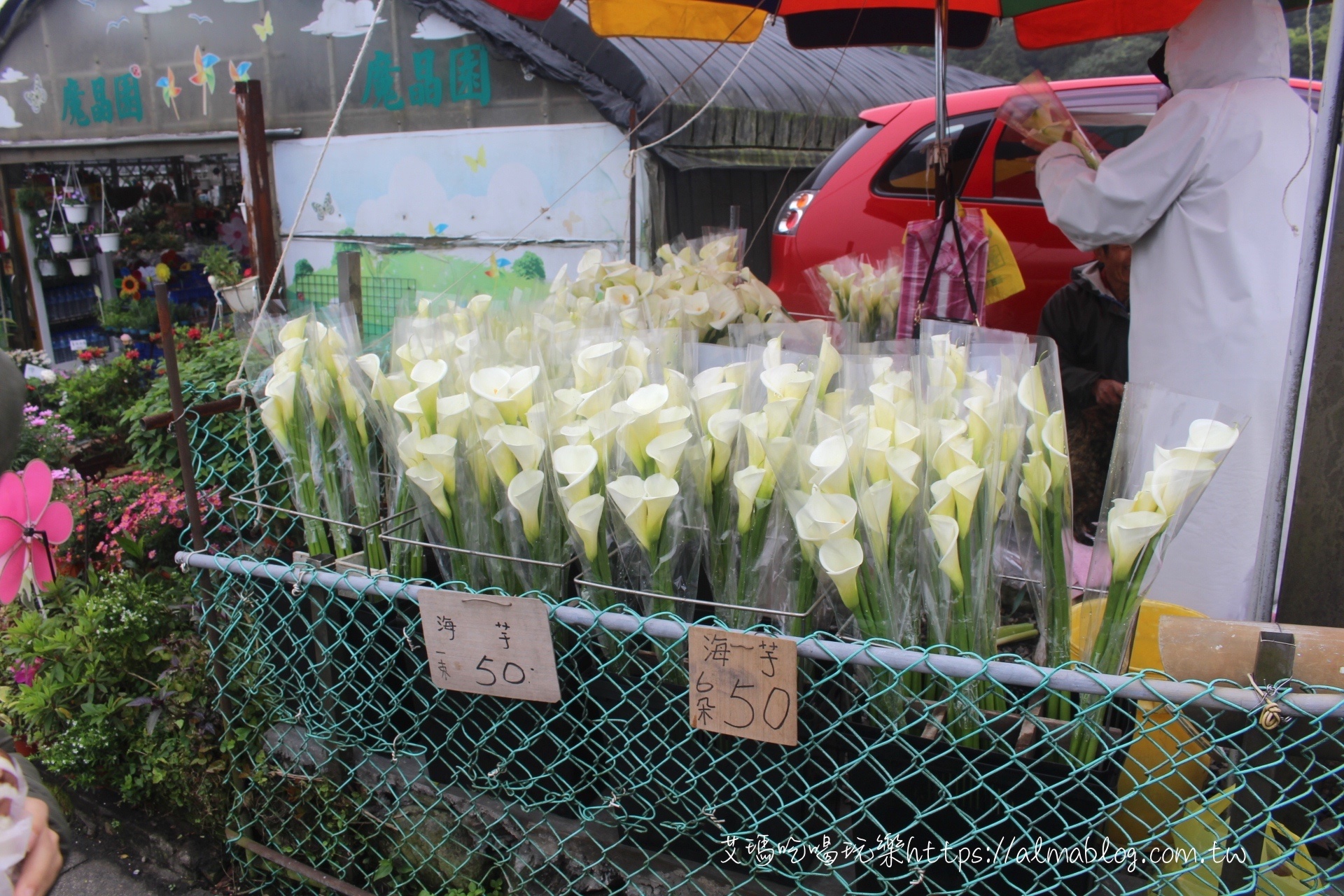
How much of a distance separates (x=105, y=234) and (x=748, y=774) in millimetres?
9216

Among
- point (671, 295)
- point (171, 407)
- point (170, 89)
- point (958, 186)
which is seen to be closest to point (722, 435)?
point (671, 295)

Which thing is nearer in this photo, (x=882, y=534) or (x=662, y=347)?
(x=882, y=534)

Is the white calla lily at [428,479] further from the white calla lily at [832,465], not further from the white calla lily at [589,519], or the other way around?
the white calla lily at [832,465]

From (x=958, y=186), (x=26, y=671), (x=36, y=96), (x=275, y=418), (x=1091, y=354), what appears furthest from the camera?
(x=36, y=96)

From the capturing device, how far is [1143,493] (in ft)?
3.28

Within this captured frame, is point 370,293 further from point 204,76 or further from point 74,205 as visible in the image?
point 74,205

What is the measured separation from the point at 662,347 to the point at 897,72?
8973 millimetres

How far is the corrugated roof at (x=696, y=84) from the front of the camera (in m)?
4.90

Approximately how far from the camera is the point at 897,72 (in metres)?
9.19

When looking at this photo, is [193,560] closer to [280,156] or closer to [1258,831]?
[1258,831]

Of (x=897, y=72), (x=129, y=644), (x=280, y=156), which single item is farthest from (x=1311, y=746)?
(x=897, y=72)

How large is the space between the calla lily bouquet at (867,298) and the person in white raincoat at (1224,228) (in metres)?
0.54

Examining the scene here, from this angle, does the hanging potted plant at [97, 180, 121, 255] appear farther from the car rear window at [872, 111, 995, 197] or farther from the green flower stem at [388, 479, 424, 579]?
the green flower stem at [388, 479, 424, 579]

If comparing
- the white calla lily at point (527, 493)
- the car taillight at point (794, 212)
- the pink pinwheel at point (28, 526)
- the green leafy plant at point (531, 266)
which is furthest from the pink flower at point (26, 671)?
the green leafy plant at point (531, 266)
